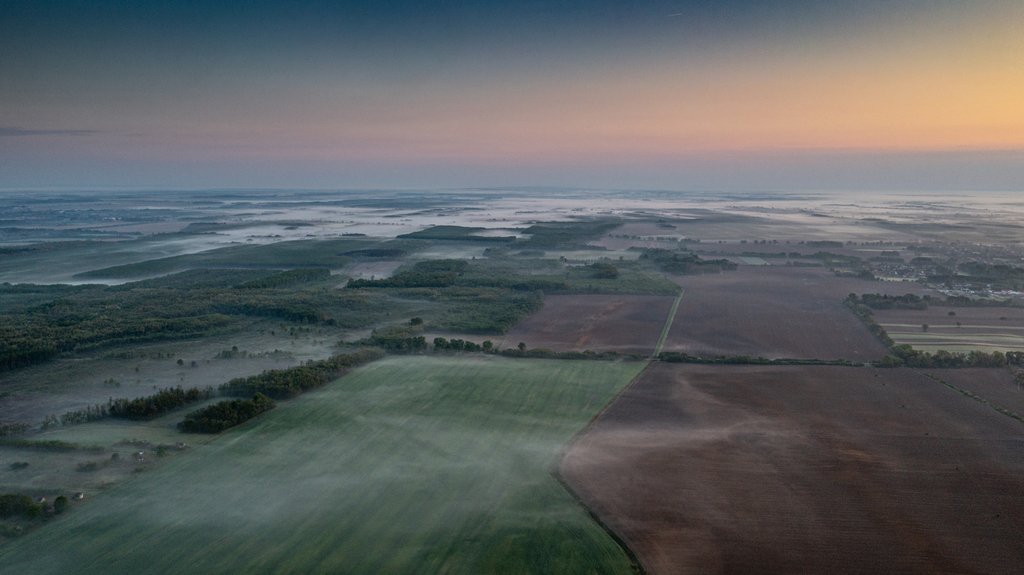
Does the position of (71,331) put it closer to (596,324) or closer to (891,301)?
(596,324)

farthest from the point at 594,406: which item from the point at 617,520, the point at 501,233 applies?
the point at 501,233

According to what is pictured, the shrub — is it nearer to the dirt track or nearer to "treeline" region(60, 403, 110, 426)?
"treeline" region(60, 403, 110, 426)

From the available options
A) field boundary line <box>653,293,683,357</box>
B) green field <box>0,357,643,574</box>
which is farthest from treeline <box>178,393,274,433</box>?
field boundary line <box>653,293,683,357</box>

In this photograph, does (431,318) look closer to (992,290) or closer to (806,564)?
(806,564)

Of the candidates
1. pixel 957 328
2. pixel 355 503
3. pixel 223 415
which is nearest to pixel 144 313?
pixel 223 415

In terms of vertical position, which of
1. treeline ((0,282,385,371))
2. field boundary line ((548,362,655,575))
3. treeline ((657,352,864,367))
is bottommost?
field boundary line ((548,362,655,575))

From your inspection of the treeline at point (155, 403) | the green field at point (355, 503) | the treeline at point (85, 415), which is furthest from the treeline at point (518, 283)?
the treeline at point (85, 415)

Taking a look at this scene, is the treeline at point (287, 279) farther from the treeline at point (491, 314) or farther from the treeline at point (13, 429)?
the treeline at point (13, 429)
